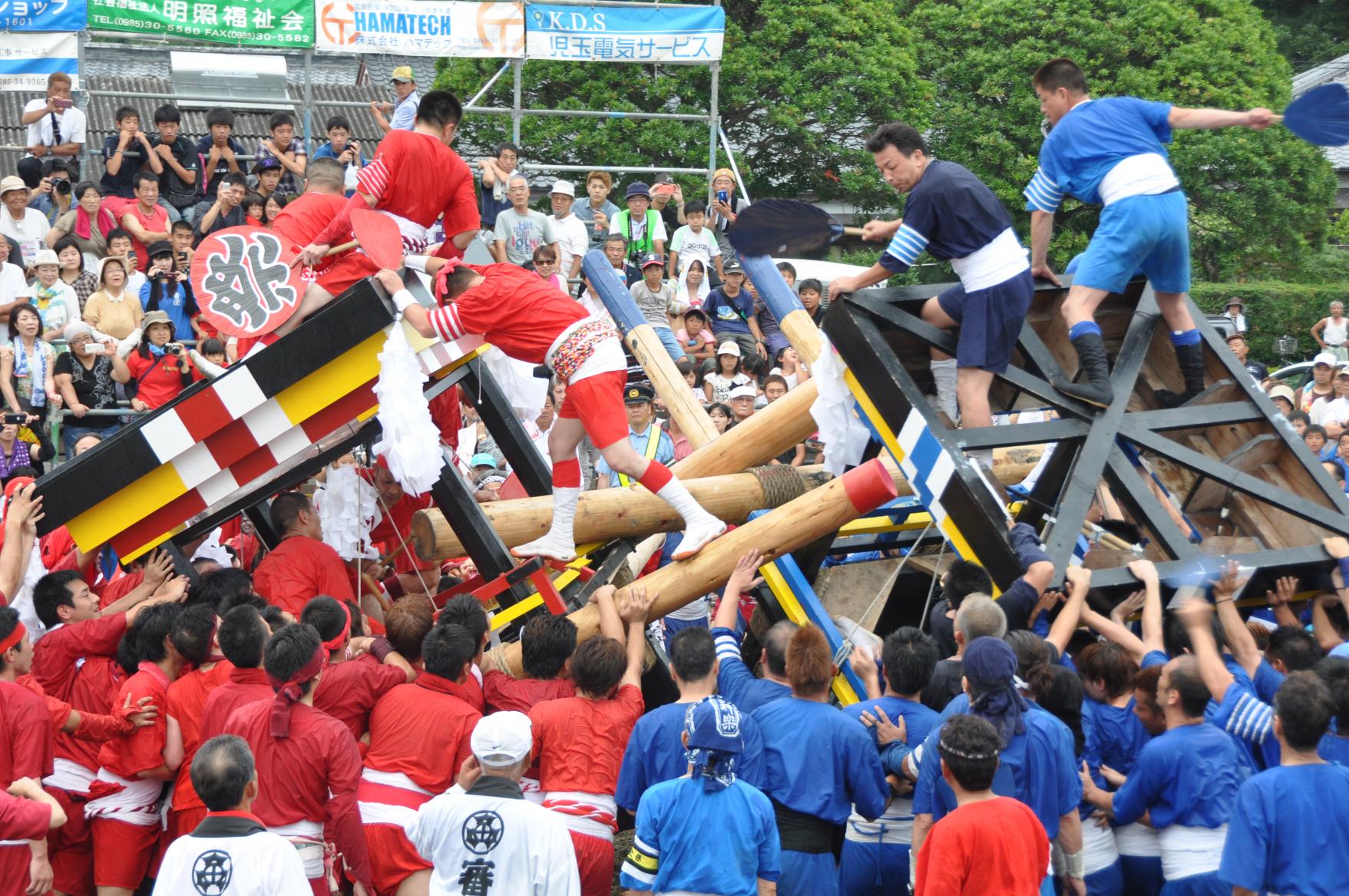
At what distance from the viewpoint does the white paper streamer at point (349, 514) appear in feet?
27.0

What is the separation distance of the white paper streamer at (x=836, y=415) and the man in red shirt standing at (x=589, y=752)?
1773 mm

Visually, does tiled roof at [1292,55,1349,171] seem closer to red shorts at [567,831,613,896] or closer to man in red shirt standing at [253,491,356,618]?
man in red shirt standing at [253,491,356,618]

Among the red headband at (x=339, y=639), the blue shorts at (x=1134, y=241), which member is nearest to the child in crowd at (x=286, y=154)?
the red headband at (x=339, y=639)

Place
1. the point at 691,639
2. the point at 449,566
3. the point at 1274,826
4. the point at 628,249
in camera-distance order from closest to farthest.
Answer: the point at 1274,826 → the point at 691,639 → the point at 449,566 → the point at 628,249

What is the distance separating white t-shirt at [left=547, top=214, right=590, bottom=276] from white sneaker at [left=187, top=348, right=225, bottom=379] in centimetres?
382

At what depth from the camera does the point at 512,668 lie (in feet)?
23.8

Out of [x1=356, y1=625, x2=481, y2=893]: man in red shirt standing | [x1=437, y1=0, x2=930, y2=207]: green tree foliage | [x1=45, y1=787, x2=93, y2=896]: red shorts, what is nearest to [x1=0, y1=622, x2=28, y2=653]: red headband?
[x1=45, y1=787, x2=93, y2=896]: red shorts

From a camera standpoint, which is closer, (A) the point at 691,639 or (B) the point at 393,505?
(A) the point at 691,639

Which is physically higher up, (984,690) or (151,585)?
(984,690)

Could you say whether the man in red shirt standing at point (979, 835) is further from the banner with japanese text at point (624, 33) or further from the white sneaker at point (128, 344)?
the banner with japanese text at point (624, 33)

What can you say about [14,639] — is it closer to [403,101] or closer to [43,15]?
[403,101]

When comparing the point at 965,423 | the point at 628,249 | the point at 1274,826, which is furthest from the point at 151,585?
the point at 628,249

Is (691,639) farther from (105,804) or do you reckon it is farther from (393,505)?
(393,505)

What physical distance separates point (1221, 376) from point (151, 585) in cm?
549
